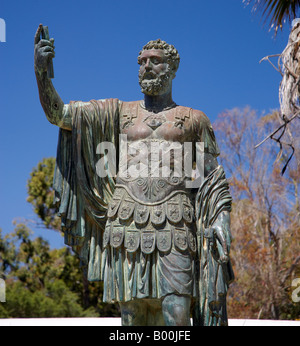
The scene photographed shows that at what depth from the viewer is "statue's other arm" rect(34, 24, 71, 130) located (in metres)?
5.72

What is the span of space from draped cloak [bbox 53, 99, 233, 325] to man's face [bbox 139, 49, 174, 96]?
15.8 inches

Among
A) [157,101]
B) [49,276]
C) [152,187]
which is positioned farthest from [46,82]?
[49,276]

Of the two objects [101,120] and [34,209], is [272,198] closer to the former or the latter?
[34,209]

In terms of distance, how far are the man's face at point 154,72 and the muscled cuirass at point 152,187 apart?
0.79 ft

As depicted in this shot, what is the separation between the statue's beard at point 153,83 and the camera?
6.01 metres

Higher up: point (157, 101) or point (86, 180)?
point (157, 101)

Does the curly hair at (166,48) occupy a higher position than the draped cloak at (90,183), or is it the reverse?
the curly hair at (166,48)

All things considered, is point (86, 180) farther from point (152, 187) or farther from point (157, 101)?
point (157, 101)

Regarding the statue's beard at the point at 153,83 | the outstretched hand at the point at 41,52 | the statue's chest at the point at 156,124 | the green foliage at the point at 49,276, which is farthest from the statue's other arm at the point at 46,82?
the green foliage at the point at 49,276

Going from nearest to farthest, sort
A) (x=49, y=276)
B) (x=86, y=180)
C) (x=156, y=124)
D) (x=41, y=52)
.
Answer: (x=41, y=52) → (x=156, y=124) → (x=86, y=180) → (x=49, y=276)

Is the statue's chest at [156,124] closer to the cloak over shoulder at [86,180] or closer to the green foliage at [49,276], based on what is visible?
the cloak over shoulder at [86,180]

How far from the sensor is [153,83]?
6.00 meters

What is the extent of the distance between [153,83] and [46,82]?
3.48 feet
